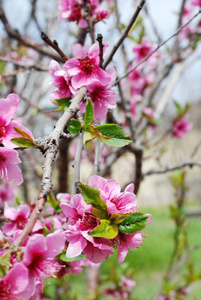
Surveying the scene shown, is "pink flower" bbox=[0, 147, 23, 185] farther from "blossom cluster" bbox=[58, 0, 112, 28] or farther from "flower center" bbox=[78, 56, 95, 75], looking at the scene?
"blossom cluster" bbox=[58, 0, 112, 28]

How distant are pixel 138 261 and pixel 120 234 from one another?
257 inches

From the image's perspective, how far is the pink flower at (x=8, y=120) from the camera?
0.63 metres

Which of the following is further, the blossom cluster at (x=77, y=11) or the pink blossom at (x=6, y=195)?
the pink blossom at (x=6, y=195)

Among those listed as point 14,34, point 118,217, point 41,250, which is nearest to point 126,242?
point 118,217

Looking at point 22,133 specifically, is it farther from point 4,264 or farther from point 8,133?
point 4,264

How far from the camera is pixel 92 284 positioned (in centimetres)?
240

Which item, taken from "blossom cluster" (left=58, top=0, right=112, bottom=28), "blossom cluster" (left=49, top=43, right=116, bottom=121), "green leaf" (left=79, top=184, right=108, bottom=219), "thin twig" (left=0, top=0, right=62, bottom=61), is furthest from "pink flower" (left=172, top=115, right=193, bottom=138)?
"green leaf" (left=79, top=184, right=108, bottom=219)

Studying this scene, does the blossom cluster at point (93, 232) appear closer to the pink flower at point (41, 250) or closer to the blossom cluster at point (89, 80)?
the pink flower at point (41, 250)

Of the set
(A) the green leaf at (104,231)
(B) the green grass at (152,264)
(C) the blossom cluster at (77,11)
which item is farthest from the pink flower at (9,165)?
(B) the green grass at (152,264)

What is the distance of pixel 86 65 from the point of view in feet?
2.61

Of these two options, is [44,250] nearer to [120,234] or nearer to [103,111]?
[120,234]

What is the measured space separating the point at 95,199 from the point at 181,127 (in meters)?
1.96

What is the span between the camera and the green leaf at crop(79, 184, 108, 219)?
1.79ft

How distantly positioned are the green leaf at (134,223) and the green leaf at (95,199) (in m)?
0.04
